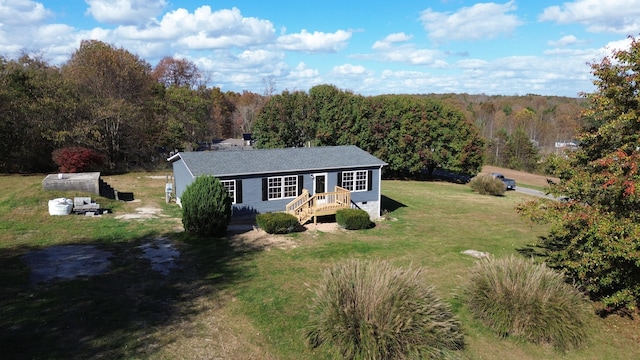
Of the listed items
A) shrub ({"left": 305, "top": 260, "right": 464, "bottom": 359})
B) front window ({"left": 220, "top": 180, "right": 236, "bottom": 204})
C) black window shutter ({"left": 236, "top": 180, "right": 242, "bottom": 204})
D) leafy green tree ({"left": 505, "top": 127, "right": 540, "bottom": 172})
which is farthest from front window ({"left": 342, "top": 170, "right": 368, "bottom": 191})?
leafy green tree ({"left": 505, "top": 127, "right": 540, "bottom": 172})

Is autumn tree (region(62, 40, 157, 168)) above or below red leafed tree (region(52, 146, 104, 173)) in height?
above

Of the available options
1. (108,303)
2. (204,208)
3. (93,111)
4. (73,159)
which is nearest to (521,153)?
(93,111)

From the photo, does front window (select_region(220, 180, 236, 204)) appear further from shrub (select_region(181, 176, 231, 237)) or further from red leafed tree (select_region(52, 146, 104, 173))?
red leafed tree (select_region(52, 146, 104, 173))

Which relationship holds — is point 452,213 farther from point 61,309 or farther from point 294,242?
point 61,309

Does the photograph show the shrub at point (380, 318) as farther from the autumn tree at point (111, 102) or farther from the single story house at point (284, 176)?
the autumn tree at point (111, 102)

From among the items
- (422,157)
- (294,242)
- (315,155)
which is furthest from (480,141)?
(294,242)

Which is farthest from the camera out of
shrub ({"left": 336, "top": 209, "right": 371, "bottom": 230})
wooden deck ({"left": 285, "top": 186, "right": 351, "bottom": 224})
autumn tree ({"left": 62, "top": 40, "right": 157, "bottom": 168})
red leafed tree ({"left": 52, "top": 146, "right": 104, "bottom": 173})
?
autumn tree ({"left": 62, "top": 40, "right": 157, "bottom": 168})

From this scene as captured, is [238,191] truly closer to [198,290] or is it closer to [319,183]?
[319,183]

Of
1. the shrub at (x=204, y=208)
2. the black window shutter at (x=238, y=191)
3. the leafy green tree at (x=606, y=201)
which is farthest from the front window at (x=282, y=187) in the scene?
the leafy green tree at (x=606, y=201)
